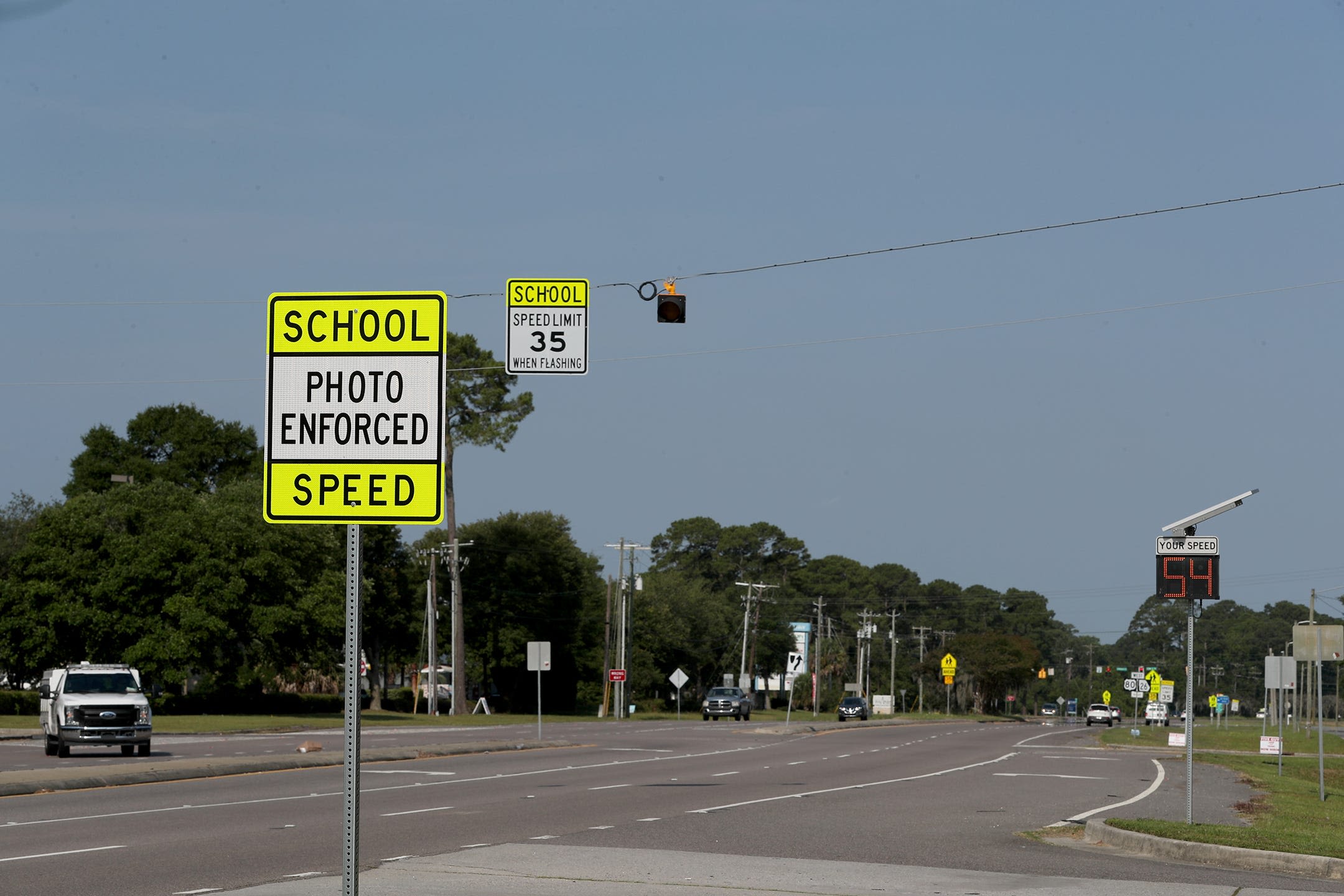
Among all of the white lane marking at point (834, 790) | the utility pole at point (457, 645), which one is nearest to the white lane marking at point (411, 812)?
the white lane marking at point (834, 790)

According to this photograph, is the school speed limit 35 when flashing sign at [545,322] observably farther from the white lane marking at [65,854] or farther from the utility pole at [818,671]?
the utility pole at [818,671]

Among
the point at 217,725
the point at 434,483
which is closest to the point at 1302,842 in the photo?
the point at 434,483

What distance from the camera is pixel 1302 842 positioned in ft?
52.9

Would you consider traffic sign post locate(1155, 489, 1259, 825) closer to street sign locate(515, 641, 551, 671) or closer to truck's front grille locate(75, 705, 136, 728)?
truck's front grille locate(75, 705, 136, 728)

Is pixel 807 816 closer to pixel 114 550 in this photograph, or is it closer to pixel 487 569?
pixel 114 550

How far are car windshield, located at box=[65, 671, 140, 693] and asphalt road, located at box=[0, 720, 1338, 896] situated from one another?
4.79ft

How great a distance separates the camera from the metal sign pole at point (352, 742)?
17.5ft

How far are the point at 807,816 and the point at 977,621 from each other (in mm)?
175788

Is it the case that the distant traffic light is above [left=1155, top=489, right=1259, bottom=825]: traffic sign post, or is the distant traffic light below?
above

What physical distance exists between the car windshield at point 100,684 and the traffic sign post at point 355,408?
94.7 ft

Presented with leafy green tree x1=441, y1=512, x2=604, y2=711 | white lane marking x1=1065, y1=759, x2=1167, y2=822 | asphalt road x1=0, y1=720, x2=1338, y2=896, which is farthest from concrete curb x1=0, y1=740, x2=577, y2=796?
leafy green tree x1=441, y1=512, x2=604, y2=711

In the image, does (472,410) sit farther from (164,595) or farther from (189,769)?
(189,769)

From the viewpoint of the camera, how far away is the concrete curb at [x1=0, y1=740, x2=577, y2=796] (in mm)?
23344

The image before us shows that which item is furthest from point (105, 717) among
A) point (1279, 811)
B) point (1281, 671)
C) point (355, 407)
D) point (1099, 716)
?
point (1099, 716)
